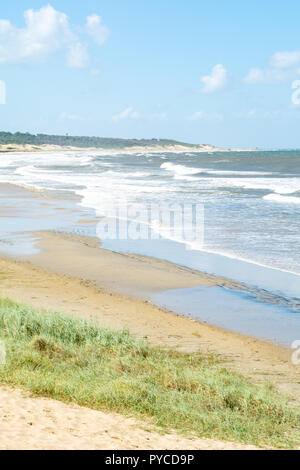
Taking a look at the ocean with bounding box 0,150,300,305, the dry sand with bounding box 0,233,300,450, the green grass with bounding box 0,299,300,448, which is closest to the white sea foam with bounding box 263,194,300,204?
the ocean with bounding box 0,150,300,305

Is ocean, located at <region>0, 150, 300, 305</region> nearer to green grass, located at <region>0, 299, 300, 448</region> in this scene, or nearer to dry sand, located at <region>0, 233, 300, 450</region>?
dry sand, located at <region>0, 233, 300, 450</region>

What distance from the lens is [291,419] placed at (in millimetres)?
5578

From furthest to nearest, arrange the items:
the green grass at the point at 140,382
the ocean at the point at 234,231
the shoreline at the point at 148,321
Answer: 1. the ocean at the point at 234,231
2. the shoreline at the point at 148,321
3. the green grass at the point at 140,382

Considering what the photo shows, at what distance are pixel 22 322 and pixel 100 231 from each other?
387 inches

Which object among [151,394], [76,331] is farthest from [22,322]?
[151,394]

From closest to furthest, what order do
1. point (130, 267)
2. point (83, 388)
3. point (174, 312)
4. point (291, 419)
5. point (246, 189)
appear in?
point (291, 419) < point (83, 388) < point (174, 312) < point (130, 267) < point (246, 189)

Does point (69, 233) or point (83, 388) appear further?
point (69, 233)

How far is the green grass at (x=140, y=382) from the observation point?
5406 mm

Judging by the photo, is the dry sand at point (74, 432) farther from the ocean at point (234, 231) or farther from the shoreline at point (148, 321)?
the ocean at point (234, 231)

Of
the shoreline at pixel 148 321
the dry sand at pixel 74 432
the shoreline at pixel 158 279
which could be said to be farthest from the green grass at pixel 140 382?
the shoreline at pixel 158 279

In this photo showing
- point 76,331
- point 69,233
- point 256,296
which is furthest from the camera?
point 69,233

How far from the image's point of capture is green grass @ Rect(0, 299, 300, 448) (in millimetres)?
5406

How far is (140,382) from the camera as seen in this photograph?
20.0 ft
